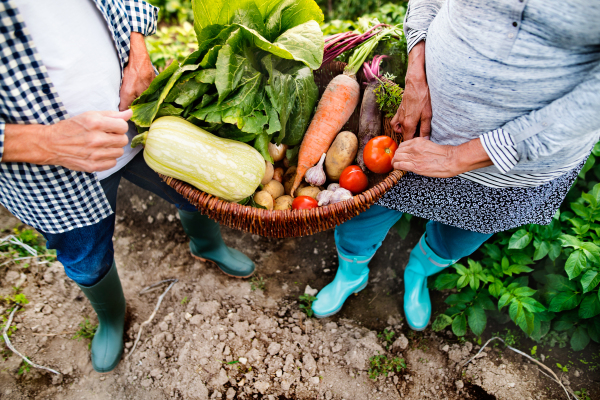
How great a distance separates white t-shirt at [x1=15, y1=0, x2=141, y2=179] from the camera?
1.06m

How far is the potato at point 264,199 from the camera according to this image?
155 centimetres

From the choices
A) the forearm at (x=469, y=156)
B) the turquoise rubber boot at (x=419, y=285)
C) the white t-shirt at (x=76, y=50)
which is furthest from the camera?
the turquoise rubber boot at (x=419, y=285)

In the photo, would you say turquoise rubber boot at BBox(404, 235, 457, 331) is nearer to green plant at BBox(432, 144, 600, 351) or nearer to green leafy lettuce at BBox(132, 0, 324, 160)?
green plant at BBox(432, 144, 600, 351)

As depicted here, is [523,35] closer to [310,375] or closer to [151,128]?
[151,128]

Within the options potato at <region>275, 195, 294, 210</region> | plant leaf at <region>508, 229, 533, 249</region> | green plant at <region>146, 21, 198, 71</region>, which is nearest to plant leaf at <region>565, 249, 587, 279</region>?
plant leaf at <region>508, 229, 533, 249</region>

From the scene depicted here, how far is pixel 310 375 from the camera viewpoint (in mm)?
1931

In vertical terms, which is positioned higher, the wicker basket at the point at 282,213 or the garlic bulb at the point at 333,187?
the wicker basket at the point at 282,213

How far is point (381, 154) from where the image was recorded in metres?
1.47

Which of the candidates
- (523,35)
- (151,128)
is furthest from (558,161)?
(151,128)

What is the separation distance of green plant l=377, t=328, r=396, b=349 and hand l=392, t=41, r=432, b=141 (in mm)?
1373

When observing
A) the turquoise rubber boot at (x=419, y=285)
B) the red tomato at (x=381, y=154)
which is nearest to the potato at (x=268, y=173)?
the red tomato at (x=381, y=154)

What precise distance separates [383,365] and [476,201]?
3.83ft

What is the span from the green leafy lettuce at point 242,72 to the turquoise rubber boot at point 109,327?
1.00 m

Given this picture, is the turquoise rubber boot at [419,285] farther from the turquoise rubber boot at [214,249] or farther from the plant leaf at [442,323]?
the turquoise rubber boot at [214,249]
